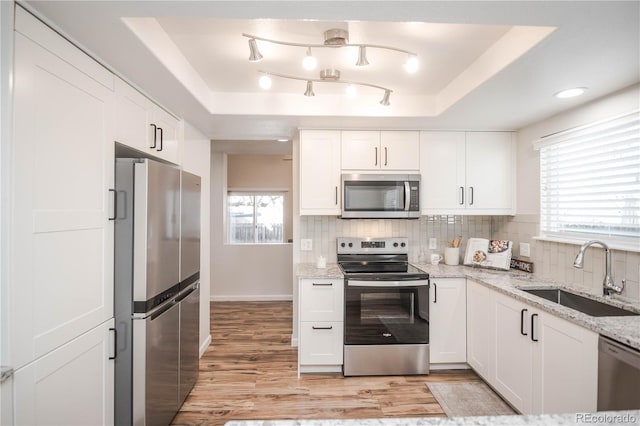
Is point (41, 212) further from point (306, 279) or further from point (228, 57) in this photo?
point (306, 279)

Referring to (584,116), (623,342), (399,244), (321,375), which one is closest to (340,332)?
(321,375)

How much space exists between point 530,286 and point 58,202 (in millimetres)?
2847

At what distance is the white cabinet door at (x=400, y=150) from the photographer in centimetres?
327

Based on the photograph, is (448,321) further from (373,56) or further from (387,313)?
(373,56)

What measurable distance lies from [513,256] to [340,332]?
5.79 ft

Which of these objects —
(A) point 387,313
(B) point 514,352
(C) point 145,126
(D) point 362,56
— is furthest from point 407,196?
(C) point 145,126

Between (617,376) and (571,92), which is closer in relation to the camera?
(617,376)

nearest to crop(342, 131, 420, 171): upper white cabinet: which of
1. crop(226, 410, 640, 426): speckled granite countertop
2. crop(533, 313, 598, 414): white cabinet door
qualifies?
crop(533, 313, 598, 414): white cabinet door

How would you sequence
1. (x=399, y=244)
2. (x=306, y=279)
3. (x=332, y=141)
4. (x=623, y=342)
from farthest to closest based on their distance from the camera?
1. (x=399, y=244)
2. (x=332, y=141)
3. (x=306, y=279)
4. (x=623, y=342)

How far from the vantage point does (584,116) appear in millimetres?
2480

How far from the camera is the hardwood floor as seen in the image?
2.45 m

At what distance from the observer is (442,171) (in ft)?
10.9

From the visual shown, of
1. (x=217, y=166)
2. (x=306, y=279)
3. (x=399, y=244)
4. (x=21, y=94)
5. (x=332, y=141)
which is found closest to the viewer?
(x=21, y=94)

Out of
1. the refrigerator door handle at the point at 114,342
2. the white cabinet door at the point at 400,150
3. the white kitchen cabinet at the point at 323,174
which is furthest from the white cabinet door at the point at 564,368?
the refrigerator door handle at the point at 114,342
